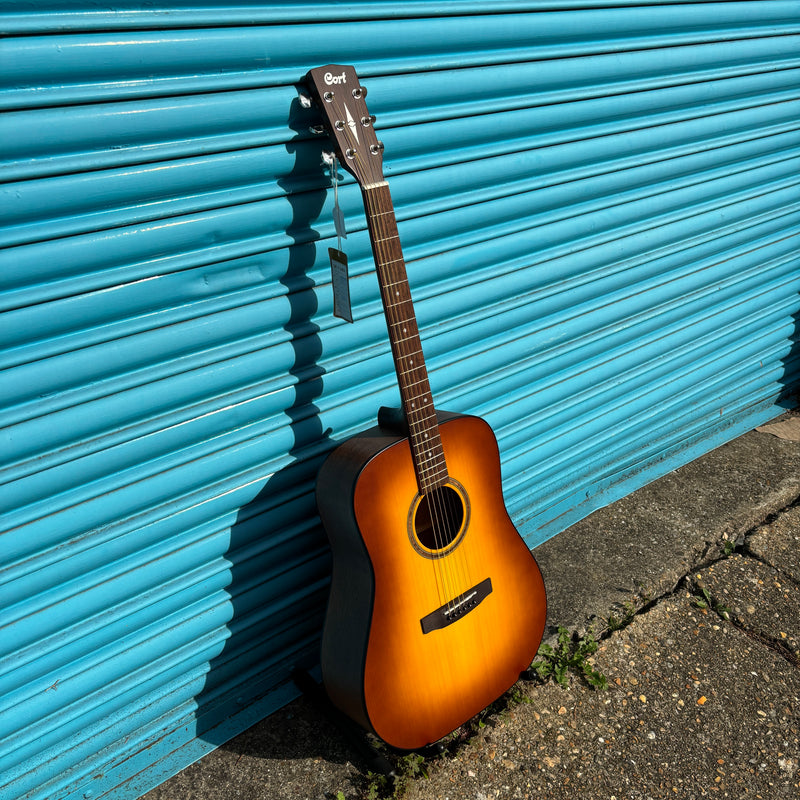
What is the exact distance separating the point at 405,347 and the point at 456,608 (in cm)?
86

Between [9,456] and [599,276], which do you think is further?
[599,276]

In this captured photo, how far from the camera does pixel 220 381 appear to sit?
222 cm

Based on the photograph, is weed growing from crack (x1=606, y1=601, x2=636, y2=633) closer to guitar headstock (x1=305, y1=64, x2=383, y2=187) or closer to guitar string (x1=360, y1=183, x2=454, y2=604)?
guitar string (x1=360, y1=183, x2=454, y2=604)

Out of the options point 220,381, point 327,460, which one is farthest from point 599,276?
point 220,381

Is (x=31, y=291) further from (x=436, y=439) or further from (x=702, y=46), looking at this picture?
(x=702, y=46)

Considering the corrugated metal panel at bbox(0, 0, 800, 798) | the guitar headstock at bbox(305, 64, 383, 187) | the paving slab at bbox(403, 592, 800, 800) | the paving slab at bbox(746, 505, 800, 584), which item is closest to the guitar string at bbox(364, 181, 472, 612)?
the guitar headstock at bbox(305, 64, 383, 187)

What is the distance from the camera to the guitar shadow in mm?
2393

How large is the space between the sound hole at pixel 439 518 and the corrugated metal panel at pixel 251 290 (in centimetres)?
46

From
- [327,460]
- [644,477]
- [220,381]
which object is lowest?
[644,477]

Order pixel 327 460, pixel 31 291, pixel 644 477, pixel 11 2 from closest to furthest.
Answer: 1. pixel 11 2
2. pixel 31 291
3. pixel 327 460
4. pixel 644 477

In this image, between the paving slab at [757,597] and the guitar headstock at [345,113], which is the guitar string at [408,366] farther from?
the paving slab at [757,597]

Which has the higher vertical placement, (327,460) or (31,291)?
(31,291)

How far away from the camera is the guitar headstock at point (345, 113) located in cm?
200

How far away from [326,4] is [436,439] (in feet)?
4.38
